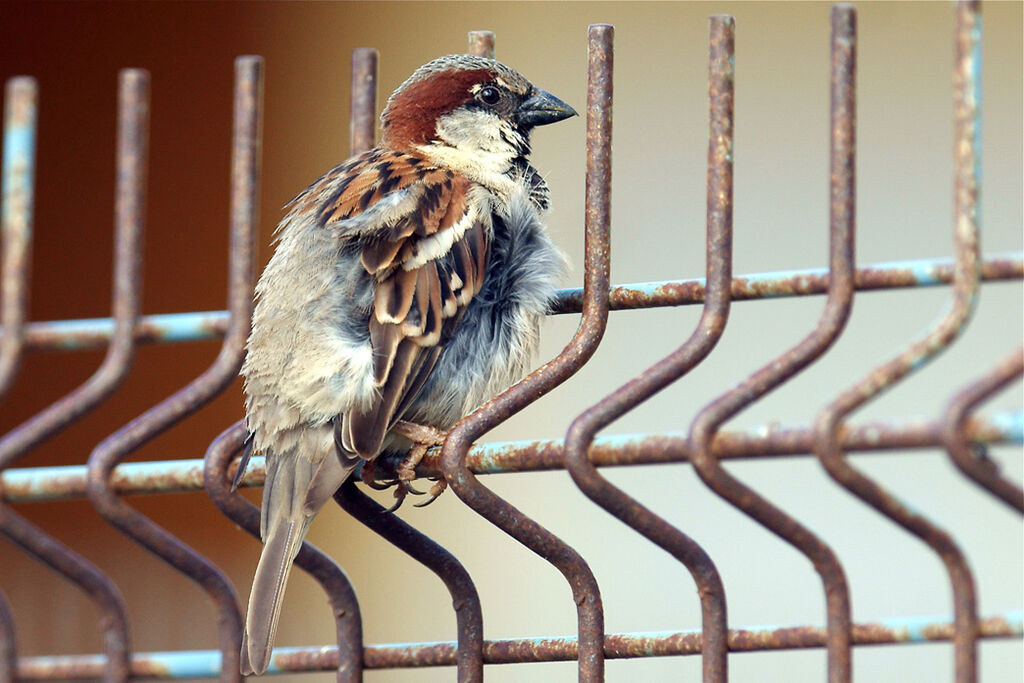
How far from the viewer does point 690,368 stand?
1689 millimetres

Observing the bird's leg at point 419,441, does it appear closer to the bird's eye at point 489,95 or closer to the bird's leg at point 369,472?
the bird's leg at point 369,472

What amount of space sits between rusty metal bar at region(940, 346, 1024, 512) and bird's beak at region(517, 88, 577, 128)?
1508mm

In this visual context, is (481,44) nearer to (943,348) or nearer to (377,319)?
(377,319)

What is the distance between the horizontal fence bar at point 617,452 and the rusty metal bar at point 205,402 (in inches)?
1.1

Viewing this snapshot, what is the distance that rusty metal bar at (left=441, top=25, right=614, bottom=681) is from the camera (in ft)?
5.63

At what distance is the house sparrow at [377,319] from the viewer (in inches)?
82.4

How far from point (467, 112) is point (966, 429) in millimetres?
1555

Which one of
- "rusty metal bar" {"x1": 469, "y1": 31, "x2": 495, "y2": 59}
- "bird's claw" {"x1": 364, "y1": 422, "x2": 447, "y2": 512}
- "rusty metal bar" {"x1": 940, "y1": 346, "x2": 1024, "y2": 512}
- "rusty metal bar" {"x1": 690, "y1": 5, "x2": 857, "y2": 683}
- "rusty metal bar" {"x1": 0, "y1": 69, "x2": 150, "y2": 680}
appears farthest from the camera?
"rusty metal bar" {"x1": 469, "y1": 31, "x2": 495, "y2": 59}

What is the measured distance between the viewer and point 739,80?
14.0 feet

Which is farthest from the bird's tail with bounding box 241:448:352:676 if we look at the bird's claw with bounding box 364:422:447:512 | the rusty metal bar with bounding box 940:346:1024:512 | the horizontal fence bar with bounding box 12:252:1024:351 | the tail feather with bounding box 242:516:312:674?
the rusty metal bar with bounding box 940:346:1024:512

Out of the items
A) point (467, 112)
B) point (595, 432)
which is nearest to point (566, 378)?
point (595, 432)

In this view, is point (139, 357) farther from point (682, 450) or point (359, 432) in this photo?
point (682, 450)

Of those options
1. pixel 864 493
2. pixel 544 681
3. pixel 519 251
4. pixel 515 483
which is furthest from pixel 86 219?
pixel 864 493

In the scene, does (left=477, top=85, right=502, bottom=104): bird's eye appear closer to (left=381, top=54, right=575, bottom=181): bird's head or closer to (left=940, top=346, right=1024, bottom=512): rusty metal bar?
(left=381, top=54, right=575, bottom=181): bird's head
